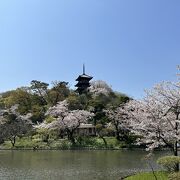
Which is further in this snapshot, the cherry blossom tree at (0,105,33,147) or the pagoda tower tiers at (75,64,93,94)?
the pagoda tower tiers at (75,64,93,94)

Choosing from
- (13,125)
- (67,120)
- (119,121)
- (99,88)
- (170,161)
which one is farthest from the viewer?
(99,88)

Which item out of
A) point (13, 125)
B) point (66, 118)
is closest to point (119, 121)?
point (66, 118)

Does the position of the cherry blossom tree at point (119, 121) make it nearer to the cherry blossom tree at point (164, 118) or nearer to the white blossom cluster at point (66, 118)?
the white blossom cluster at point (66, 118)

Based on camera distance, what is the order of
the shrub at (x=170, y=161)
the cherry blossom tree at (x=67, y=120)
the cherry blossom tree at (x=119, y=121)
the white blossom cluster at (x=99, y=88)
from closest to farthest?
the shrub at (x=170, y=161) < the cherry blossom tree at (x=119, y=121) < the cherry blossom tree at (x=67, y=120) < the white blossom cluster at (x=99, y=88)

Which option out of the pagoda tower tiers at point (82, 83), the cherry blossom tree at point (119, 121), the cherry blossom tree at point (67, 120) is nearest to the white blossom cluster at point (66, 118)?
the cherry blossom tree at point (67, 120)

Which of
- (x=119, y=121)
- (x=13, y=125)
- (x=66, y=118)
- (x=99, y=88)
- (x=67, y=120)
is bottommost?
(x=13, y=125)

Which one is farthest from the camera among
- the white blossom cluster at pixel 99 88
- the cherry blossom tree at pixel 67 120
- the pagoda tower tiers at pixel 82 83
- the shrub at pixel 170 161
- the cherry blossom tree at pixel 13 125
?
the pagoda tower tiers at pixel 82 83

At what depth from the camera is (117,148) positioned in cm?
4419

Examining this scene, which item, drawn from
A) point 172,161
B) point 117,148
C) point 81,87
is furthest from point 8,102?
point 172,161

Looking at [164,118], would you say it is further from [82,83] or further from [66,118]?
[82,83]

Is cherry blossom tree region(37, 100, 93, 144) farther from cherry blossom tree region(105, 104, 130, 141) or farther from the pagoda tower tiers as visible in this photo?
the pagoda tower tiers

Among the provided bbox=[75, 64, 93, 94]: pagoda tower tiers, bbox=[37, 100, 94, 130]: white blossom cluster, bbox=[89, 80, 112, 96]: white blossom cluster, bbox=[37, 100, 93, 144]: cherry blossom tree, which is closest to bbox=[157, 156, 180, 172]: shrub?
bbox=[37, 100, 93, 144]: cherry blossom tree

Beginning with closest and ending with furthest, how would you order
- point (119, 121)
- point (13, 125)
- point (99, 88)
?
1. point (119, 121)
2. point (13, 125)
3. point (99, 88)

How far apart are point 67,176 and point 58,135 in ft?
107
